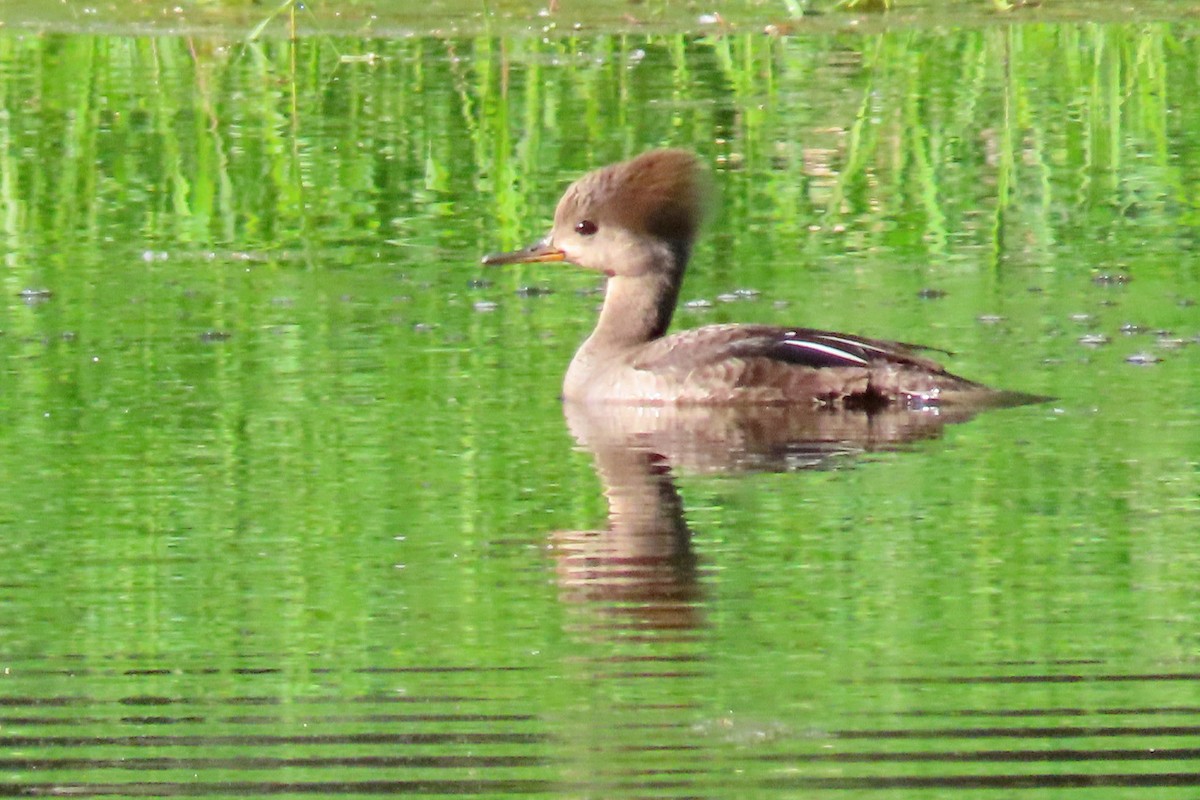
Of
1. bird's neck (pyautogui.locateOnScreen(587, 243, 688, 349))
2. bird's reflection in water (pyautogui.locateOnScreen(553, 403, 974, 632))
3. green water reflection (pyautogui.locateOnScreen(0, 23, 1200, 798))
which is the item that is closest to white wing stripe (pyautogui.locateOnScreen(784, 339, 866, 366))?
bird's reflection in water (pyautogui.locateOnScreen(553, 403, 974, 632))

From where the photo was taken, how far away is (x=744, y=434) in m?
7.72

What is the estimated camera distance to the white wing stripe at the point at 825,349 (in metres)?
8.06

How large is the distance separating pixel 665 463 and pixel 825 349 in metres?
1.07

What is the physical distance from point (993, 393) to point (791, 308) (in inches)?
63.9

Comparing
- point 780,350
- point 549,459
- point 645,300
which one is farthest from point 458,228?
point 549,459

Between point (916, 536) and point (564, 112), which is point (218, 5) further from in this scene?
point (916, 536)

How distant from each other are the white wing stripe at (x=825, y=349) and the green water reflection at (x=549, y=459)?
1.39ft

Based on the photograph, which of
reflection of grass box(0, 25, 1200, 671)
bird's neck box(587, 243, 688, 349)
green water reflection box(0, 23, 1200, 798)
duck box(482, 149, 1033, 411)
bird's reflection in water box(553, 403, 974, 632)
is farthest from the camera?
bird's neck box(587, 243, 688, 349)

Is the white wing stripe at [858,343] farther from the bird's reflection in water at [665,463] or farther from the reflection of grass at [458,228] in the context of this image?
the reflection of grass at [458,228]

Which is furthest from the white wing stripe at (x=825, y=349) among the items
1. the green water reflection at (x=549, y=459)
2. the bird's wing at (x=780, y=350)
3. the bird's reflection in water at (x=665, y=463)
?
the green water reflection at (x=549, y=459)

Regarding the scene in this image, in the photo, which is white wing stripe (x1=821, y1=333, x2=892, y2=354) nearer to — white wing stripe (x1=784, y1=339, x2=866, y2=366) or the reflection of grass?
white wing stripe (x1=784, y1=339, x2=866, y2=366)

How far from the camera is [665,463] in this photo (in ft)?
23.7

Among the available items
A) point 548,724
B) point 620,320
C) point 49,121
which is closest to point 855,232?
point 620,320

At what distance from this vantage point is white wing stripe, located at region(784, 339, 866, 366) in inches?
317
